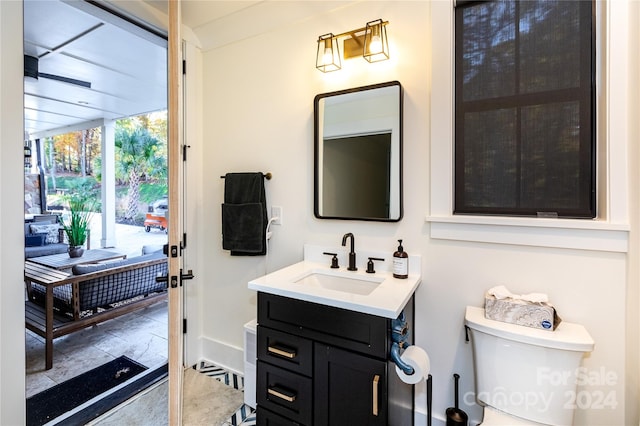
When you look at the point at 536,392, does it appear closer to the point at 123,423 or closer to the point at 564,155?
the point at 564,155

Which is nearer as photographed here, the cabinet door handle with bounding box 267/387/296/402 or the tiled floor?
the cabinet door handle with bounding box 267/387/296/402

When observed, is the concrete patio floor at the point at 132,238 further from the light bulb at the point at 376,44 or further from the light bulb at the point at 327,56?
the light bulb at the point at 376,44

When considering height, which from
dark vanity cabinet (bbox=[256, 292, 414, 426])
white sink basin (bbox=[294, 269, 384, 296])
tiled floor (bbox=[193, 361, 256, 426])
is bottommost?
tiled floor (bbox=[193, 361, 256, 426])

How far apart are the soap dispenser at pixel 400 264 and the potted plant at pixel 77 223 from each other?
247 cm

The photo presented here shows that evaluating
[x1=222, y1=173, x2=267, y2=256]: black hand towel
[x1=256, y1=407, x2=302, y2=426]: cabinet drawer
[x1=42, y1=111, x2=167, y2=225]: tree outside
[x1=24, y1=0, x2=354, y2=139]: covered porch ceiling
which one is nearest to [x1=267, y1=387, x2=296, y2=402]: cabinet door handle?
[x1=256, y1=407, x2=302, y2=426]: cabinet drawer

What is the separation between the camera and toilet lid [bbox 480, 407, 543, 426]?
1171 millimetres

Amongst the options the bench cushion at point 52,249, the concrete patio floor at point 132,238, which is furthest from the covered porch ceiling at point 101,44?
the concrete patio floor at point 132,238

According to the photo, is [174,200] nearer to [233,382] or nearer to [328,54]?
[328,54]

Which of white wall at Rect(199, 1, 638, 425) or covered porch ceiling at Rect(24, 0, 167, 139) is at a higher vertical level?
covered porch ceiling at Rect(24, 0, 167, 139)

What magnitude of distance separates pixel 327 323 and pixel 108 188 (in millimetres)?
2438

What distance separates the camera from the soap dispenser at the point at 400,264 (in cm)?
155

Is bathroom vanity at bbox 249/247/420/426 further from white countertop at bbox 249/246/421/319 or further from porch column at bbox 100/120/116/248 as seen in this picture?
porch column at bbox 100/120/116/248

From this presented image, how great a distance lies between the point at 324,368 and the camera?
1286 millimetres

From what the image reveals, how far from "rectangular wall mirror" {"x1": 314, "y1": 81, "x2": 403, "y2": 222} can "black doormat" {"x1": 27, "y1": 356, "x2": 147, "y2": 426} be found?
1821mm
